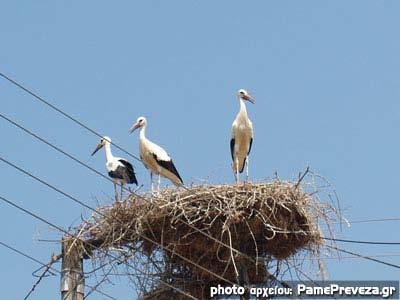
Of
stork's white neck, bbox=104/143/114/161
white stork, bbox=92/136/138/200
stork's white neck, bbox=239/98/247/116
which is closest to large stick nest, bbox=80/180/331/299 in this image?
white stork, bbox=92/136/138/200

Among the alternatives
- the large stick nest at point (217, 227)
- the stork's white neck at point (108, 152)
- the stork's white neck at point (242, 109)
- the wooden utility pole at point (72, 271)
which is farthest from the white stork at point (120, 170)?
the wooden utility pole at point (72, 271)

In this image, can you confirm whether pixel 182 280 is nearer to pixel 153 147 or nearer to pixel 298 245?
pixel 298 245

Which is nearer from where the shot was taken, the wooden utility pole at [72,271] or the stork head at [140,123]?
the wooden utility pole at [72,271]

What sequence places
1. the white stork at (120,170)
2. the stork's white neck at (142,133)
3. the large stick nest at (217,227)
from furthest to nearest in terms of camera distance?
the stork's white neck at (142,133), the white stork at (120,170), the large stick nest at (217,227)

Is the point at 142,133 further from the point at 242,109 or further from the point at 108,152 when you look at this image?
the point at 242,109

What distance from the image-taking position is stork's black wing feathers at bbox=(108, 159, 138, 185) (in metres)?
13.4

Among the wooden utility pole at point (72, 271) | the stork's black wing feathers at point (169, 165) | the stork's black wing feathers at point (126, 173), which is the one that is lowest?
the wooden utility pole at point (72, 271)

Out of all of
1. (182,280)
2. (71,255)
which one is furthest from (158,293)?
(71,255)

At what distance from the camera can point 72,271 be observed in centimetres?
792

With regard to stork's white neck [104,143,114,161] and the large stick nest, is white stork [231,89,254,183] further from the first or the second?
the large stick nest

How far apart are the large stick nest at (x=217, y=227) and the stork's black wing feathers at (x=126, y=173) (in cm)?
222

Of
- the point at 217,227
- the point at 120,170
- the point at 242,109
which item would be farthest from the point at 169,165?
the point at 217,227

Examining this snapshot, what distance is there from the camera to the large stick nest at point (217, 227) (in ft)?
35.7

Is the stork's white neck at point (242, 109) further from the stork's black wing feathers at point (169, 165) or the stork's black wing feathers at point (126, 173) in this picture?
the stork's black wing feathers at point (126, 173)
